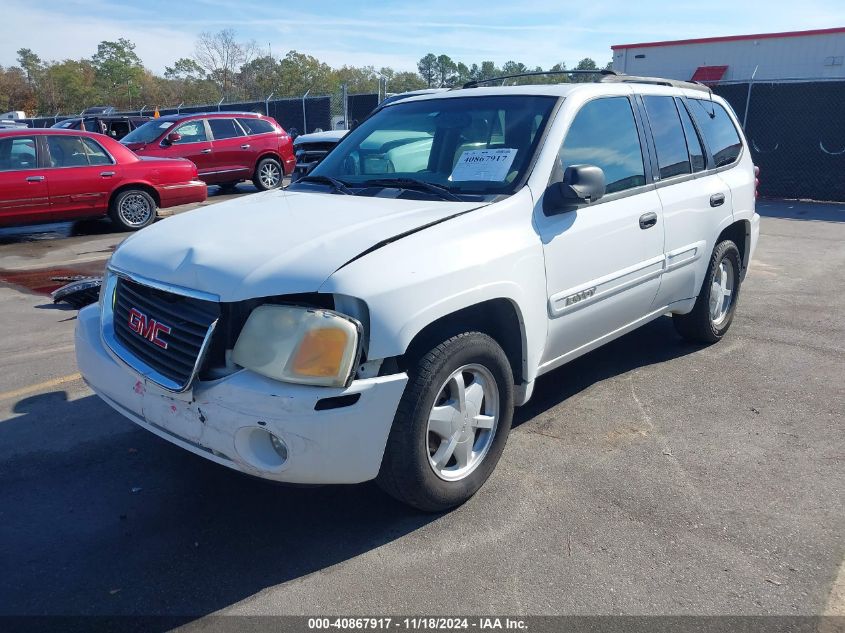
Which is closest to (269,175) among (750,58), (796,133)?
(796,133)

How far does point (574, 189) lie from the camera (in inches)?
138

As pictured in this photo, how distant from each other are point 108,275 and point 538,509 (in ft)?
7.62

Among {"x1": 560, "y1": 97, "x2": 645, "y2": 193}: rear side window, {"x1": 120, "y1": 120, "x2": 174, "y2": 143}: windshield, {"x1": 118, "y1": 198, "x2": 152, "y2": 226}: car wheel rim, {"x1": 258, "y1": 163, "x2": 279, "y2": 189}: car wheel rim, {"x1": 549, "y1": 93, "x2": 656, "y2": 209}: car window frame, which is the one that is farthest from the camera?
{"x1": 258, "y1": 163, "x2": 279, "y2": 189}: car wheel rim

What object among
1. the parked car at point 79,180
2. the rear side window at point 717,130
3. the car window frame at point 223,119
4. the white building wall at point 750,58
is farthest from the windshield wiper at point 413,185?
the white building wall at point 750,58

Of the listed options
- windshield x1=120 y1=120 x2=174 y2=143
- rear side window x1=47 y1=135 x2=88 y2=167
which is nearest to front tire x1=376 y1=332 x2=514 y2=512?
rear side window x1=47 y1=135 x2=88 y2=167

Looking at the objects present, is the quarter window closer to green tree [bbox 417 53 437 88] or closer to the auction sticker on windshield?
the auction sticker on windshield

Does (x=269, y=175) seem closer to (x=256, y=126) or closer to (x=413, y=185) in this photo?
(x=256, y=126)

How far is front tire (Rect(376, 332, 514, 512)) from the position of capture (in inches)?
113

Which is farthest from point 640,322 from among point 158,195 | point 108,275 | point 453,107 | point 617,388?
point 158,195

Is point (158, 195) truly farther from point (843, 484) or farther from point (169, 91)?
point (169, 91)

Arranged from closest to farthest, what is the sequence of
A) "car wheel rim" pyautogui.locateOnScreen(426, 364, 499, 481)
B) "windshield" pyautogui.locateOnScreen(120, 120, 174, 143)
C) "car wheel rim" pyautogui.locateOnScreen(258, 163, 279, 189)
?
"car wheel rim" pyautogui.locateOnScreen(426, 364, 499, 481) → "windshield" pyautogui.locateOnScreen(120, 120, 174, 143) → "car wheel rim" pyautogui.locateOnScreen(258, 163, 279, 189)

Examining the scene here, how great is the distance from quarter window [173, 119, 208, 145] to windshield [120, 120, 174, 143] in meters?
0.25

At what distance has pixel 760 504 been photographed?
3.31m

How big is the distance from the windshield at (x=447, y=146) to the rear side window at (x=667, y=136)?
3.31 ft
